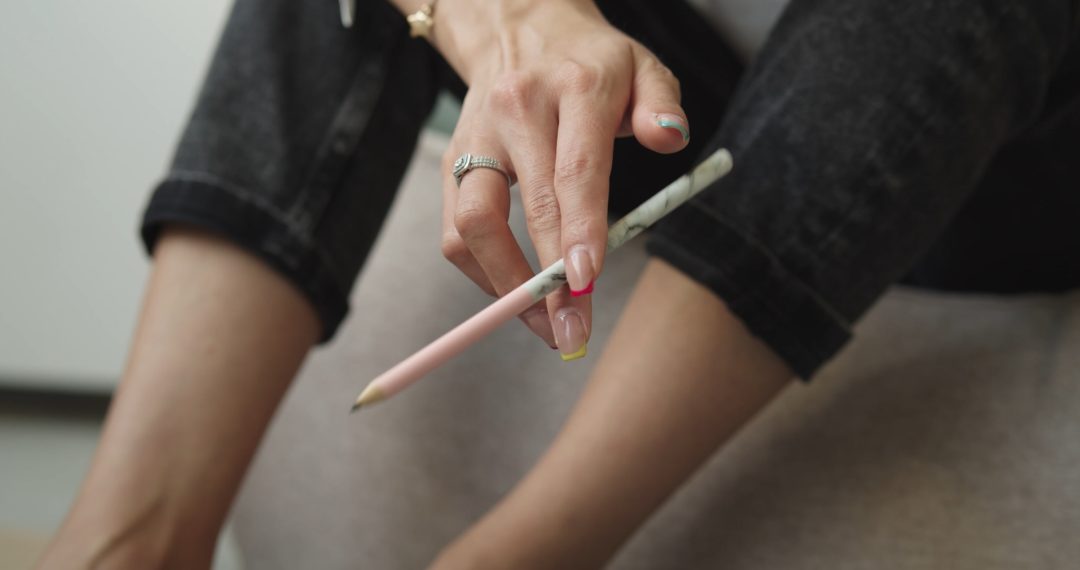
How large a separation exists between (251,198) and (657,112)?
0.69 feet

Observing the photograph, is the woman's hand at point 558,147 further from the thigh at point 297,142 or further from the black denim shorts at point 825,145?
the thigh at point 297,142

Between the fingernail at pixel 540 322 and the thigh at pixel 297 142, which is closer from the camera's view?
the fingernail at pixel 540 322

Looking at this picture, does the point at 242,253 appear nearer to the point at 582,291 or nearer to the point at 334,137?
the point at 334,137

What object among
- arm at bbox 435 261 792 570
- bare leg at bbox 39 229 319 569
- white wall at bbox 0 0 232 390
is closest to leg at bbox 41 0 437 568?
bare leg at bbox 39 229 319 569

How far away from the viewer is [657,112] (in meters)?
0.22

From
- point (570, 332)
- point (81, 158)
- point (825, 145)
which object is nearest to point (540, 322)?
point (570, 332)

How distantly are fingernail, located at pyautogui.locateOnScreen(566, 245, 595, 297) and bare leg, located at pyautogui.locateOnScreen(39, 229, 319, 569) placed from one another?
20 centimetres

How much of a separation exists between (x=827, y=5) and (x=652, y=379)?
0.44ft

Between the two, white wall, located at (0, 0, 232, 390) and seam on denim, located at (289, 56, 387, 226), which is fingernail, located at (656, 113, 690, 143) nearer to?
seam on denim, located at (289, 56, 387, 226)

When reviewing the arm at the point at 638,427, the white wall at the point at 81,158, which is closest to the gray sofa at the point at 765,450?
the arm at the point at 638,427

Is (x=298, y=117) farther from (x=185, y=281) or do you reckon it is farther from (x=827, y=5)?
(x=827, y=5)

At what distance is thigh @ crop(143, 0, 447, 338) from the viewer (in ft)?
1.22

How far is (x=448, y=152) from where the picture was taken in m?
0.25

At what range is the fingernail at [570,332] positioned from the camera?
210 millimetres
